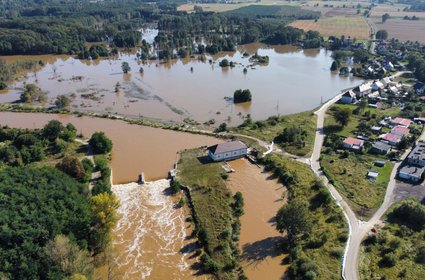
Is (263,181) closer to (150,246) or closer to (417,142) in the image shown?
(150,246)

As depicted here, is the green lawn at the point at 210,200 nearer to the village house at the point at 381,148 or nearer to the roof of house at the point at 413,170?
the roof of house at the point at 413,170

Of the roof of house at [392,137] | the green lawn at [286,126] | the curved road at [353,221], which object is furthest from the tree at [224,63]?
the roof of house at [392,137]

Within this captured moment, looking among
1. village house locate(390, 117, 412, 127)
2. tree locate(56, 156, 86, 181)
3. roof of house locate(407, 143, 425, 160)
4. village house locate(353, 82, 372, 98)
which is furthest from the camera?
village house locate(353, 82, 372, 98)

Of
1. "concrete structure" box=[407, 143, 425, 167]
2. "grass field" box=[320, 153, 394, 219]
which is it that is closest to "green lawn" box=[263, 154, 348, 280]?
"grass field" box=[320, 153, 394, 219]

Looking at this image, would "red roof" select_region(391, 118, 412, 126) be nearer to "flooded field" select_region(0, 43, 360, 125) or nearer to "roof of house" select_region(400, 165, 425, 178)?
"flooded field" select_region(0, 43, 360, 125)

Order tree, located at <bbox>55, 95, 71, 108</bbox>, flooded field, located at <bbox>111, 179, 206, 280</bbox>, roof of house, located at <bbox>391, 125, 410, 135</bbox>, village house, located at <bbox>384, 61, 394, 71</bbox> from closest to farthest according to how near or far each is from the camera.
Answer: flooded field, located at <bbox>111, 179, 206, 280</bbox>
roof of house, located at <bbox>391, 125, 410, 135</bbox>
tree, located at <bbox>55, 95, 71, 108</bbox>
village house, located at <bbox>384, 61, 394, 71</bbox>

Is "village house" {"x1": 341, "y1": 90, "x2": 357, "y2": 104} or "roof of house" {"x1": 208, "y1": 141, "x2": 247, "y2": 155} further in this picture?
"village house" {"x1": 341, "y1": 90, "x2": 357, "y2": 104}
